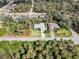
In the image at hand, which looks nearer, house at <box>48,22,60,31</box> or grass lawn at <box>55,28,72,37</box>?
grass lawn at <box>55,28,72,37</box>

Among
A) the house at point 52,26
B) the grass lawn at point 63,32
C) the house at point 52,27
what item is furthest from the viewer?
the house at point 52,26

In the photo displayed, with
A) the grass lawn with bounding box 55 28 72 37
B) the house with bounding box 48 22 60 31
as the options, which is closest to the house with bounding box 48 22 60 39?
the house with bounding box 48 22 60 31

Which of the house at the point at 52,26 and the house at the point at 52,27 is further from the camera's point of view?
the house at the point at 52,26

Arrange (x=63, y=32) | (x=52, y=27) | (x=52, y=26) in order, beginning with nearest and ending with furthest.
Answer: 1. (x=63, y=32)
2. (x=52, y=27)
3. (x=52, y=26)

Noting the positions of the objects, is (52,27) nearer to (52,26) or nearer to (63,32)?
(52,26)

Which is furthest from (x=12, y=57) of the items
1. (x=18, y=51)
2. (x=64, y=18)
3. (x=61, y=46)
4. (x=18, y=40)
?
(x=64, y=18)

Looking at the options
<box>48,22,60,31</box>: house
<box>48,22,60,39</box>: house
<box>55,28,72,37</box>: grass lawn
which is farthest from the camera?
<box>48,22,60,31</box>: house

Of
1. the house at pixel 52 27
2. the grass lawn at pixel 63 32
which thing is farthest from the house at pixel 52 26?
the grass lawn at pixel 63 32

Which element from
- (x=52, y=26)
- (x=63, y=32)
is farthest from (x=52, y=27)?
(x=63, y=32)

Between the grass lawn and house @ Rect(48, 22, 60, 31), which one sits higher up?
house @ Rect(48, 22, 60, 31)

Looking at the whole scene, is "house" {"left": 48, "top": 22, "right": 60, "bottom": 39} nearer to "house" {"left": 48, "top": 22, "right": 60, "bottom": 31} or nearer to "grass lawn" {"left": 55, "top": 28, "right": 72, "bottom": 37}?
"house" {"left": 48, "top": 22, "right": 60, "bottom": 31}

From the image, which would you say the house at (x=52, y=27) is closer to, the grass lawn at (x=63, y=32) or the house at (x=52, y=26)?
the house at (x=52, y=26)
